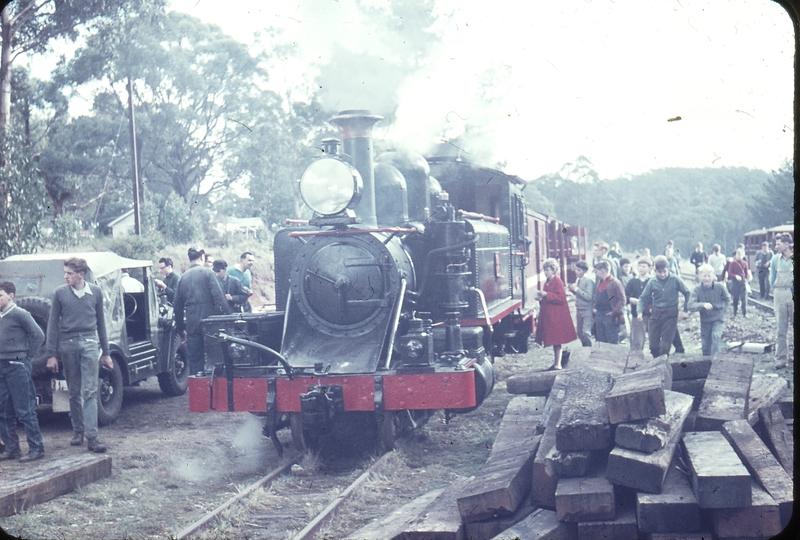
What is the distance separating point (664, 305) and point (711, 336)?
0.63 metres

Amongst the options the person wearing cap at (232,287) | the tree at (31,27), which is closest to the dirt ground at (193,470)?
the person wearing cap at (232,287)

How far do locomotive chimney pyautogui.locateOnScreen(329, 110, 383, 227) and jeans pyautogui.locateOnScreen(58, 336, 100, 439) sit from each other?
256 centimetres

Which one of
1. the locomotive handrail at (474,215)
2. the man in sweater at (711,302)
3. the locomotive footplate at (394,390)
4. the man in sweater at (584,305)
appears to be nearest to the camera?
the locomotive footplate at (394,390)

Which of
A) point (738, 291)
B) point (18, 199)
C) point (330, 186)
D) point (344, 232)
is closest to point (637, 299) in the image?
point (738, 291)

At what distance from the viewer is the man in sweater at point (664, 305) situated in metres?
8.23

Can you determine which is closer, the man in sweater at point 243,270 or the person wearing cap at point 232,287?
the person wearing cap at point 232,287

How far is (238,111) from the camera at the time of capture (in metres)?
22.2

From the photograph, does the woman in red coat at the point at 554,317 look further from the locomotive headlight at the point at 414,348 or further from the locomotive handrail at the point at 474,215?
the locomotive headlight at the point at 414,348

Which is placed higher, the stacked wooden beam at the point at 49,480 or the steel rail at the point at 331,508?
the stacked wooden beam at the point at 49,480

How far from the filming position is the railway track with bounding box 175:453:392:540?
432 cm

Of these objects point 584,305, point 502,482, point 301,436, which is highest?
point 584,305

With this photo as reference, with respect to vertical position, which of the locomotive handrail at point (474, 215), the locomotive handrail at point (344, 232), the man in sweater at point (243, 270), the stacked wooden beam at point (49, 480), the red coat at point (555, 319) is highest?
the locomotive handrail at point (474, 215)

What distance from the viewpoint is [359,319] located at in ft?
19.9

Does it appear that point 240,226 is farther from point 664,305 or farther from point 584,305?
point 664,305
